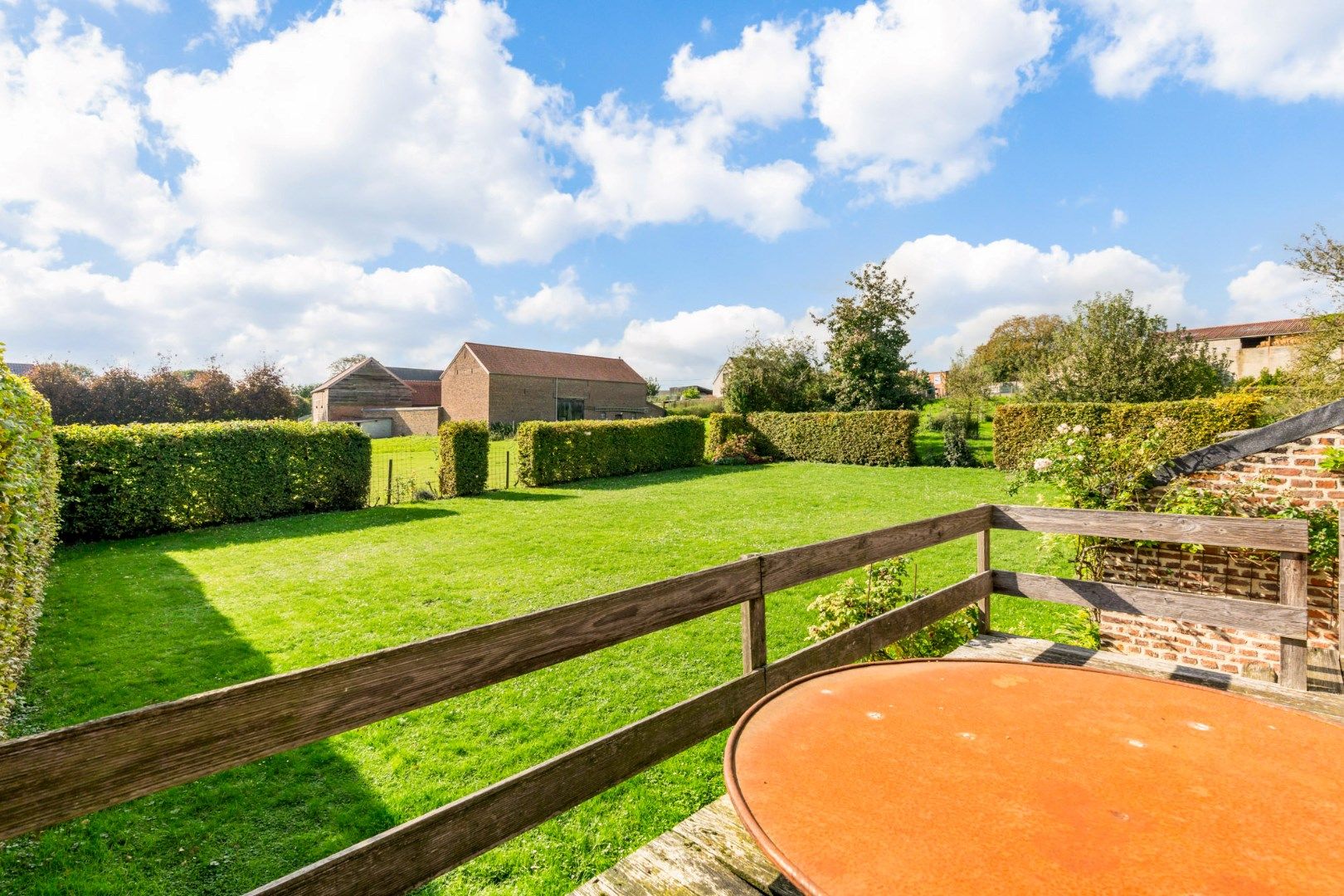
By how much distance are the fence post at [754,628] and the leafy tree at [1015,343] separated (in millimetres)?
45046

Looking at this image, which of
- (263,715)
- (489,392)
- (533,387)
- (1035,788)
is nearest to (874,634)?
(1035,788)

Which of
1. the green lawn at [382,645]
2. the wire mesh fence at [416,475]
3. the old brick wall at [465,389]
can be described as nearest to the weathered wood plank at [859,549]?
the green lawn at [382,645]

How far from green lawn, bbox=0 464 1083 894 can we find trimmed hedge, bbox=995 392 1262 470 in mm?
8442

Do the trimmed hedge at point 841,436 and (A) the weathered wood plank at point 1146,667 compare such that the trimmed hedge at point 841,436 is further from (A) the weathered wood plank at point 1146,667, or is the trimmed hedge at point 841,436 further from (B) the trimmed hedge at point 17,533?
(B) the trimmed hedge at point 17,533

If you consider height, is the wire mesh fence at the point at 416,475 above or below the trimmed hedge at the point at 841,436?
below

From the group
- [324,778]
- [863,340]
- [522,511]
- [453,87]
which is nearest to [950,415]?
[863,340]

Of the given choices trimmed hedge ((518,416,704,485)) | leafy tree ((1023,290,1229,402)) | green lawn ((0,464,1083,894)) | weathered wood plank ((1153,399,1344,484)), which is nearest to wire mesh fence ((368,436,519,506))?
trimmed hedge ((518,416,704,485))

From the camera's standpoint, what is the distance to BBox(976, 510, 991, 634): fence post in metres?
4.24

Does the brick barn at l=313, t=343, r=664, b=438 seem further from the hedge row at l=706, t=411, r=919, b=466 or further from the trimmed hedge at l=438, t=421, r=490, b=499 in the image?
the trimmed hedge at l=438, t=421, r=490, b=499

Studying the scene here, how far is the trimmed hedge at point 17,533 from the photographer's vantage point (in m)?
3.91

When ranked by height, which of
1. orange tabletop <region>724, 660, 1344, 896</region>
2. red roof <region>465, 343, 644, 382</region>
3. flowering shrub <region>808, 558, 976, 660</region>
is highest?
red roof <region>465, 343, 644, 382</region>

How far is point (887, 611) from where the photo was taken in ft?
17.2

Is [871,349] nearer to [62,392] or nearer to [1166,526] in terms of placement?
[1166,526]

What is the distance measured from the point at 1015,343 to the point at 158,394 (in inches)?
2240
